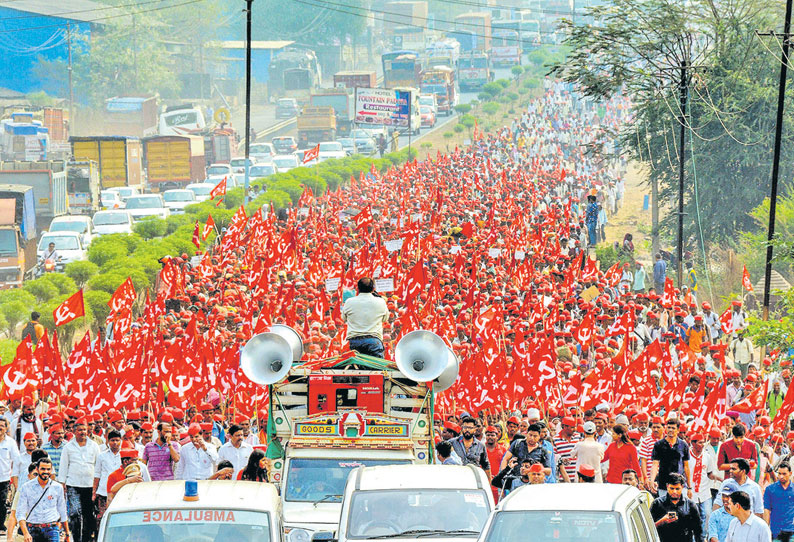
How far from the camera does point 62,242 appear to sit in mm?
35375

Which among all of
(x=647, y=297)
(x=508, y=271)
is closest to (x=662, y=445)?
(x=647, y=297)

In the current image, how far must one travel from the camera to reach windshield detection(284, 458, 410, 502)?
37.8ft

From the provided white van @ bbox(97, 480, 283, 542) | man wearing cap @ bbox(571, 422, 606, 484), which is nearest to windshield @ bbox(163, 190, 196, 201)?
man wearing cap @ bbox(571, 422, 606, 484)

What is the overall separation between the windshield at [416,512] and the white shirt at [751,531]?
5.84ft

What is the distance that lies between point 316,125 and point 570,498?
73.3m

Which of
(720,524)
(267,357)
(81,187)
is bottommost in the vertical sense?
(81,187)

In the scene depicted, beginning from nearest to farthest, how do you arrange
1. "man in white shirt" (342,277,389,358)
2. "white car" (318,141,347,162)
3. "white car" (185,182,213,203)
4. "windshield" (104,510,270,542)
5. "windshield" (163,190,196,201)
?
"windshield" (104,510,270,542) → "man in white shirt" (342,277,389,358) → "windshield" (163,190,196,201) → "white car" (185,182,213,203) → "white car" (318,141,347,162)

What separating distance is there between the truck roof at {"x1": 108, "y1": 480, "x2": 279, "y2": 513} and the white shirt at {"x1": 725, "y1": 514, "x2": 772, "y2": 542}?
324 centimetres

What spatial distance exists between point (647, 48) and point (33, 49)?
5549cm

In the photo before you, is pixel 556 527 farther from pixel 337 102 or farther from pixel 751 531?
pixel 337 102

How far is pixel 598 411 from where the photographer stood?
15203 mm

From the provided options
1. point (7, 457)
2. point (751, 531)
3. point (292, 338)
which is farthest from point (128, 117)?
point (751, 531)

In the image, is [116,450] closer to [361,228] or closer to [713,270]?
[361,228]

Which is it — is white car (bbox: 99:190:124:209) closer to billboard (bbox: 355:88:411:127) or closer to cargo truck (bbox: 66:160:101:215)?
cargo truck (bbox: 66:160:101:215)
